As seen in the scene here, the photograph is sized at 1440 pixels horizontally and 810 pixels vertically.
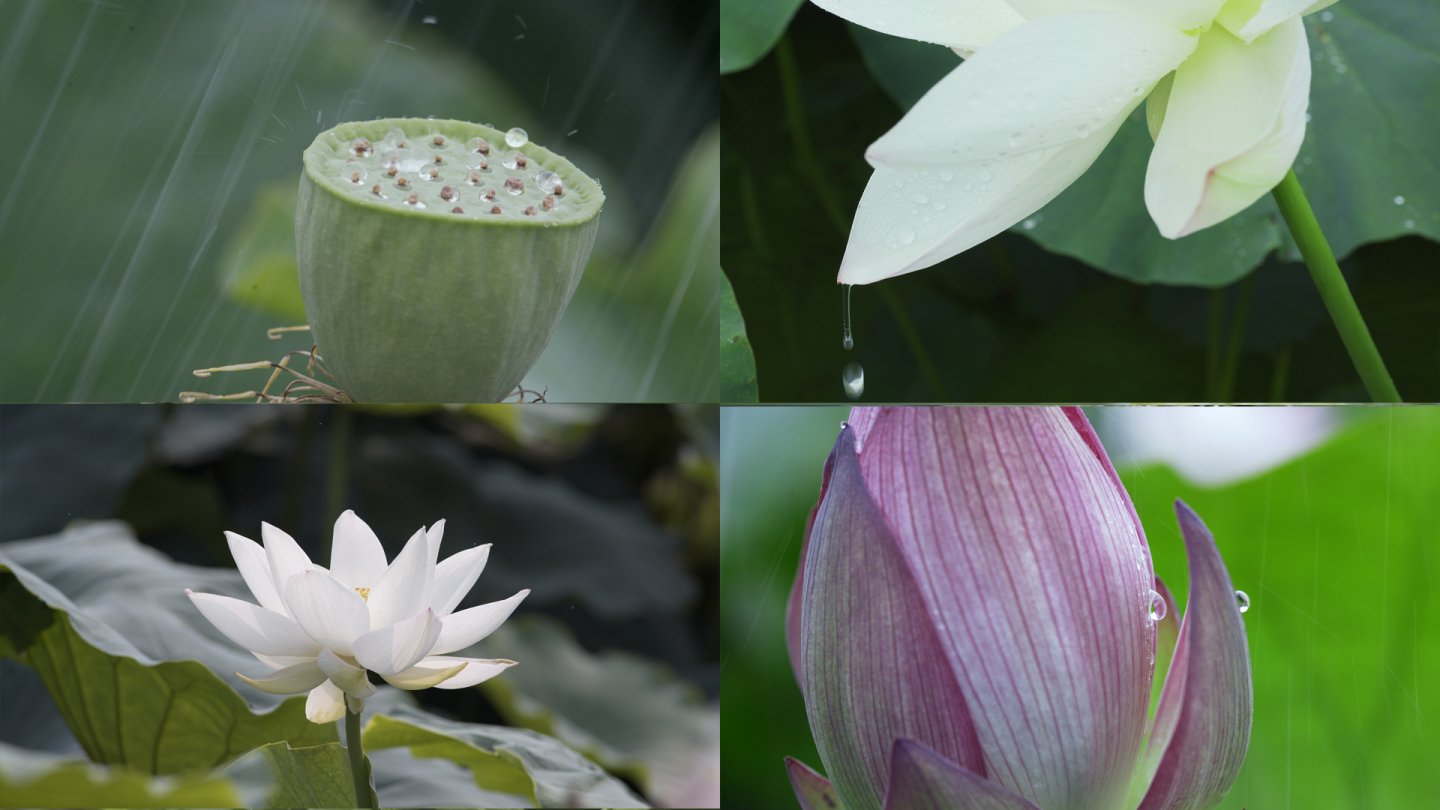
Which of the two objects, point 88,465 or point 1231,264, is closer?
point 88,465

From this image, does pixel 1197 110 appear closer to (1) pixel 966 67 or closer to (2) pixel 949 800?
(1) pixel 966 67

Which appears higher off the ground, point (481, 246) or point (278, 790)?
point (481, 246)

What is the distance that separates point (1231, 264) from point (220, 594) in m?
0.46

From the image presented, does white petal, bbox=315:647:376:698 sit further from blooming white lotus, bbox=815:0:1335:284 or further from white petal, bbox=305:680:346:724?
blooming white lotus, bbox=815:0:1335:284

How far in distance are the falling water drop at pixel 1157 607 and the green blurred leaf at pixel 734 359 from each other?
196 millimetres

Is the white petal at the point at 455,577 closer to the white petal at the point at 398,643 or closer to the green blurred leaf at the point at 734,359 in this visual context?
the white petal at the point at 398,643

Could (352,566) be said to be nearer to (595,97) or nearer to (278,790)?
(278,790)

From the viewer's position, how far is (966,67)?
0.24 m

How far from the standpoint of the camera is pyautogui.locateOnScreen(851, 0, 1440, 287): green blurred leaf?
0.45 m

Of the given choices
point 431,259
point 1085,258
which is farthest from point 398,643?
point 1085,258

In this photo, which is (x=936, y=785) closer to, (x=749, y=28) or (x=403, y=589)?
(x=403, y=589)

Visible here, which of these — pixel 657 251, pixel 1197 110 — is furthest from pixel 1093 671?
pixel 657 251

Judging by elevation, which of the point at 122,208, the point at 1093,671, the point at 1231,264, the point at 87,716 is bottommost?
the point at 87,716

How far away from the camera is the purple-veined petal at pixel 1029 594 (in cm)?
24
